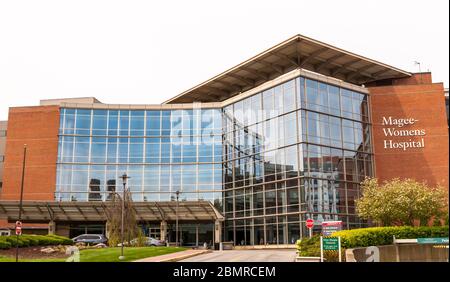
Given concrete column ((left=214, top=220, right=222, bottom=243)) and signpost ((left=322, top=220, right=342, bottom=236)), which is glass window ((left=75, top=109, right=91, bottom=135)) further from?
signpost ((left=322, top=220, right=342, bottom=236))

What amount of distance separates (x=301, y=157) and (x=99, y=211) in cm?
2121

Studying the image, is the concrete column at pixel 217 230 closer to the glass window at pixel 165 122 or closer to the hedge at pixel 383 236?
the glass window at pixel 165 122

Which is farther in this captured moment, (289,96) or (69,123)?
(69,123)

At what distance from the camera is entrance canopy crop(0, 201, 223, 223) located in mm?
48653

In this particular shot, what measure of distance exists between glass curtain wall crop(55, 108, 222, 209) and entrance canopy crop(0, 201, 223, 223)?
245cm

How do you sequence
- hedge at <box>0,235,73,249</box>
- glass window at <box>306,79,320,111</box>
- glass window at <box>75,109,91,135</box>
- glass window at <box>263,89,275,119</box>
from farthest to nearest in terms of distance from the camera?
glass window at <box>75,109,91,135</box>
glass window at <box>263,89,275,119</box>
glass window at <box>306,79,320,111</box>
hedge at <box>0,235,73,249</box>

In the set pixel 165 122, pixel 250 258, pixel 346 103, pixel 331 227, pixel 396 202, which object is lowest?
pixel 250 258

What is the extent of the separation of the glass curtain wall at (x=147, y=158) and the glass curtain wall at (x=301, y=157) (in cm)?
658

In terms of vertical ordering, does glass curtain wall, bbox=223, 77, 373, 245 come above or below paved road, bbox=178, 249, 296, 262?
above

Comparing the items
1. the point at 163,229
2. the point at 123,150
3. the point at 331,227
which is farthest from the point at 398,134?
the point at 123,150

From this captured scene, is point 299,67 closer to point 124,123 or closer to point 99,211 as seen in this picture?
point 124,123

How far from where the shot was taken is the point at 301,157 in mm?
41688

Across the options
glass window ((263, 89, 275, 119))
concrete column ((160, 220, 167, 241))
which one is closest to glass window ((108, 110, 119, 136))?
concrete column ((160, 220, 167, 241))
